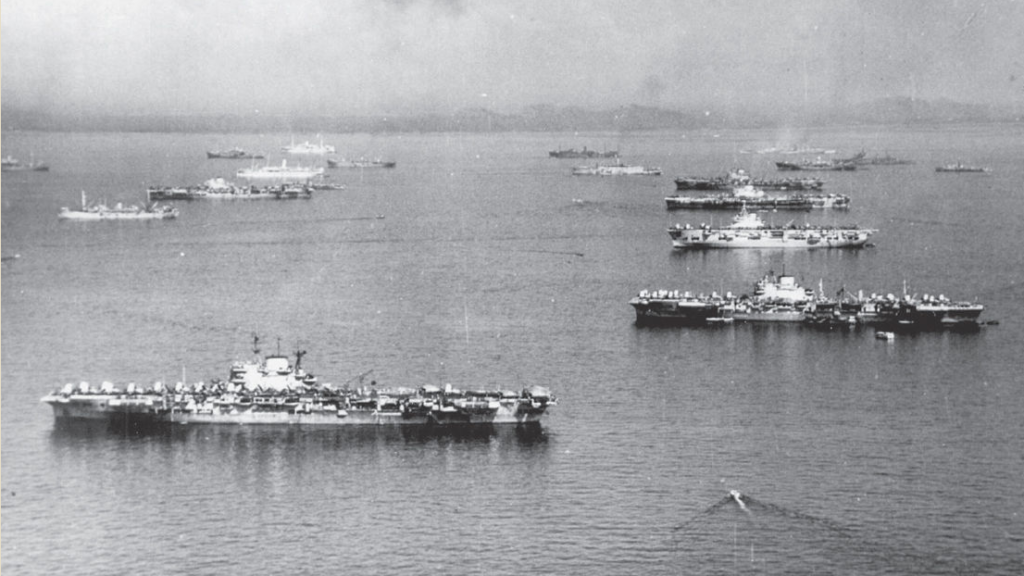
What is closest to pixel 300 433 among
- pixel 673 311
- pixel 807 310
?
pixel 673 311

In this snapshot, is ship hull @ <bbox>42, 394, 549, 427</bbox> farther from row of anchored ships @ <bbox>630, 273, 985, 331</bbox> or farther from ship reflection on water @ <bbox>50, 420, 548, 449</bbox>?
row of anchored ships @ <bbox>630, 273, 985, 331</bbox>

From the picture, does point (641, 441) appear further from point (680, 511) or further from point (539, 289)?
point (539, 289)

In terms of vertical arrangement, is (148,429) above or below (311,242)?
below

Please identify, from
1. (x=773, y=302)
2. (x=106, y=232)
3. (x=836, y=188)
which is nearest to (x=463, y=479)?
(x=773, y=302)

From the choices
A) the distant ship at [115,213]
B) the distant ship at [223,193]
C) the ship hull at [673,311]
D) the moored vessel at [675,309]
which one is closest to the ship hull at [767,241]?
the moored vessel at [675,309]

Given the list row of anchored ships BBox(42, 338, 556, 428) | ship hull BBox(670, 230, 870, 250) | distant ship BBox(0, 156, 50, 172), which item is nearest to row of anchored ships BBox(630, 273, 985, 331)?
row of anchored ships BBox(42, 338, 556, 428)

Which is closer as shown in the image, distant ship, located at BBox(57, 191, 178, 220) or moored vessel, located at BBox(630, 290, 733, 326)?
moored vessel, located at BBox(630, 290, 733, 326)

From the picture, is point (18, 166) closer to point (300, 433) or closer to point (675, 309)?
point (675, 309)
